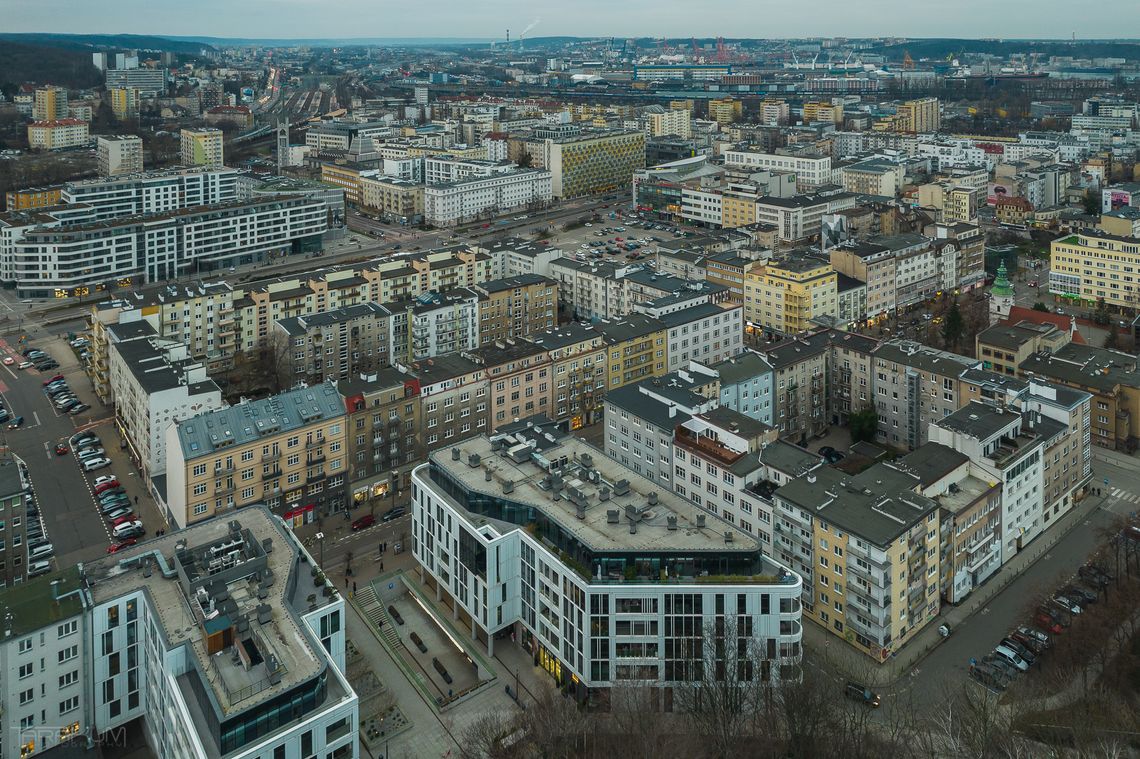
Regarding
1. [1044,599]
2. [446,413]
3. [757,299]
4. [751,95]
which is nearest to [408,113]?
[751,95]

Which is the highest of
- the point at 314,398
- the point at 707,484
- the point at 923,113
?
the point at 923,113

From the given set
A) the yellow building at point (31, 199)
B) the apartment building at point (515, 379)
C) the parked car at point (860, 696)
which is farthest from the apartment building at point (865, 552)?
the yellow building at point (31, 199)

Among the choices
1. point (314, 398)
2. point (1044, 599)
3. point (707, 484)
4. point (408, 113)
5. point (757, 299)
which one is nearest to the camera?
point (1044, 599)

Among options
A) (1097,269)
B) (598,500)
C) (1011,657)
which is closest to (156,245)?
(598,500)

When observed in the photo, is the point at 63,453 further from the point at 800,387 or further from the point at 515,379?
the point at 800,387

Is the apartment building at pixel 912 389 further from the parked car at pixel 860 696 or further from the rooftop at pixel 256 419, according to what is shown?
the rooftop at pixel 256 419

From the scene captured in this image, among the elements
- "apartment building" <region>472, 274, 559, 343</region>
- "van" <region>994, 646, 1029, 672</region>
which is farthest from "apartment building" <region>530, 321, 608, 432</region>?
"van" <region>994, 646, 1029, 672</region>

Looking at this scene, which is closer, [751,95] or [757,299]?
[757,299]

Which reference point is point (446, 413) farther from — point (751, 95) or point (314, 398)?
point (751, 95)
